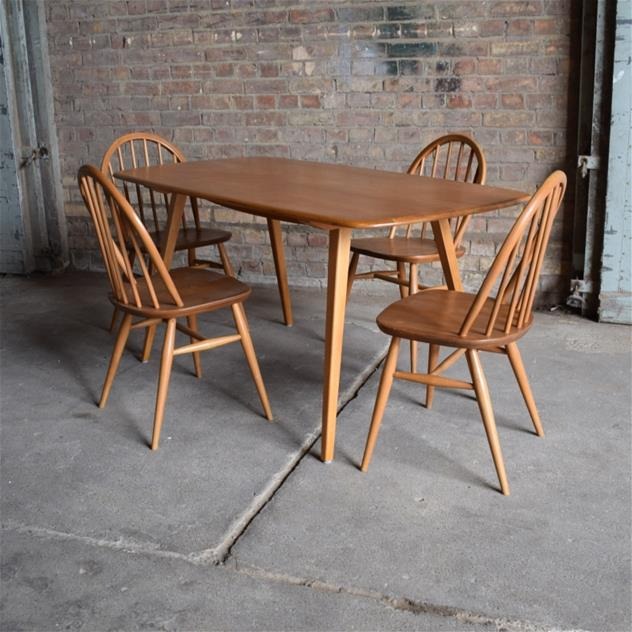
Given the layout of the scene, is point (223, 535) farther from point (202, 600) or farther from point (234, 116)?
point (234, 116)

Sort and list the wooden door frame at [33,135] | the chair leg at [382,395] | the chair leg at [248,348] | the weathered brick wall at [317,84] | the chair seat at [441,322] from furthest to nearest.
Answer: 1. the wooden door frame at [33,135]
2. the weathered brick wall at [317,84]
3. the chair leg at [248,348]
4. the chair leg at [382,395]
5. the chair seat at [441,322]

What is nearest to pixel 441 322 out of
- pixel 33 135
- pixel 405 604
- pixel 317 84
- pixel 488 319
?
pixel 488 319

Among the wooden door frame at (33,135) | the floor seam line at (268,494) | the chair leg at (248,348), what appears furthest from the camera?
the wooden door frame at (33,135)

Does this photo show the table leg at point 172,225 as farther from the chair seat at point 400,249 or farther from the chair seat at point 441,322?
the chair seat at point 441,322

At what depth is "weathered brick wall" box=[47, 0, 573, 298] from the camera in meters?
3.87

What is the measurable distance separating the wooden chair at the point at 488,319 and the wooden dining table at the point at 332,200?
0.16 meters

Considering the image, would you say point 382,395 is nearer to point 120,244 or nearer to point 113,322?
point 120,244

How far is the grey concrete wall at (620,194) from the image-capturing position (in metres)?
3.54

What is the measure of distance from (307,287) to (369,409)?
5.49 ft

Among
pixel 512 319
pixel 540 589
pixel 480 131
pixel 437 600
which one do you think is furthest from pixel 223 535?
pixel 480 131

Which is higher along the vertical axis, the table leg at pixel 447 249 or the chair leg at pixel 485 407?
the table leg at pixel 447 249

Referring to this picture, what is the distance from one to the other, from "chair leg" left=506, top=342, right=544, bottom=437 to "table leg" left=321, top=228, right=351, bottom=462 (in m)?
0.50

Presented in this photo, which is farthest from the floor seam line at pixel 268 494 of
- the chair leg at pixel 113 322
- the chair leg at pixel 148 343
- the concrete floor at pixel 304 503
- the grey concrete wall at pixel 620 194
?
the grey concrete wall at pixel 620 194

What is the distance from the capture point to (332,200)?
2.51m
